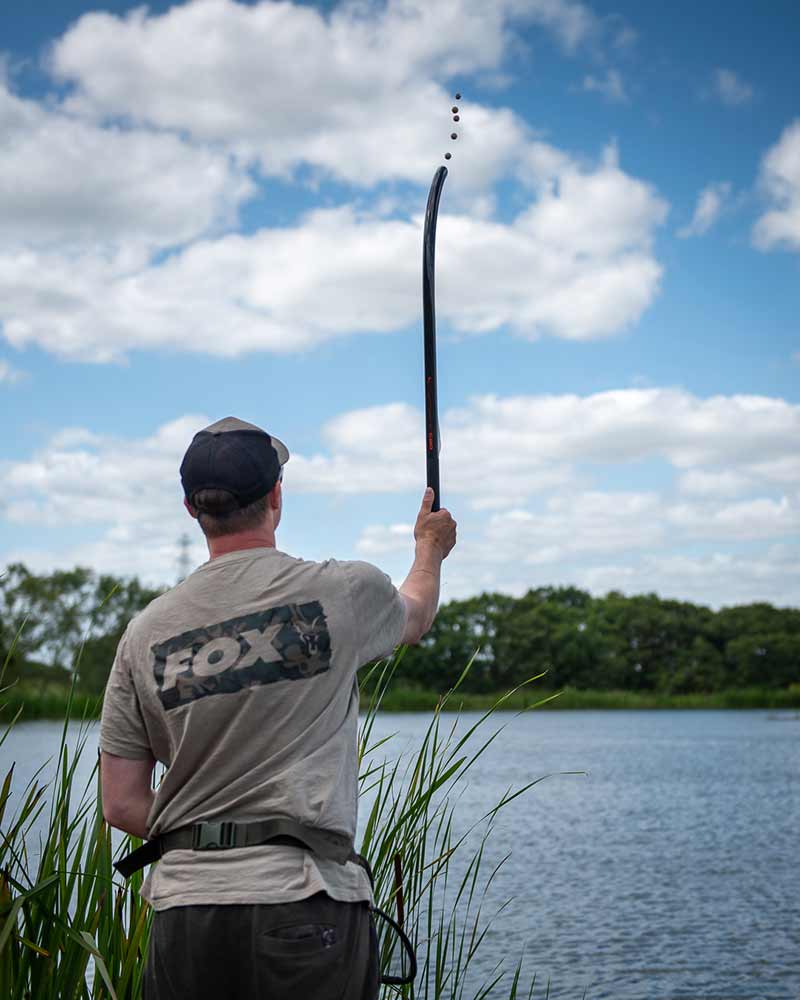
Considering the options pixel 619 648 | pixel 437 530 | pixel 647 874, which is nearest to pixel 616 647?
pixel 619 648

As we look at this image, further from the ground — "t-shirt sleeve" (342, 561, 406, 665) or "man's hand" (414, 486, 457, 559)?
"man's hand" (414, 486, 457, 559)

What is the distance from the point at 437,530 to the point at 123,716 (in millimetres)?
813

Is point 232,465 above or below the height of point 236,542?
above

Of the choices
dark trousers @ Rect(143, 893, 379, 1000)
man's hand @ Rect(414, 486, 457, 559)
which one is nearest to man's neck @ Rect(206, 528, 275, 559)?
man's hand @ Rect(414, 486, 457, 559)

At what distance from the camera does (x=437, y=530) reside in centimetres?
264

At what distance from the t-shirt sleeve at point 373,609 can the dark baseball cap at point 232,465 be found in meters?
0.25

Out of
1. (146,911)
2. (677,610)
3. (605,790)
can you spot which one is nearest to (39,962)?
(146,911)

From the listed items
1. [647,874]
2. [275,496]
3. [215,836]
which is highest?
[275,496]

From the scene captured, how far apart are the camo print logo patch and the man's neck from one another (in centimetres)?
19

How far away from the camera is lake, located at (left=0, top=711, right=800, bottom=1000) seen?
11266mm

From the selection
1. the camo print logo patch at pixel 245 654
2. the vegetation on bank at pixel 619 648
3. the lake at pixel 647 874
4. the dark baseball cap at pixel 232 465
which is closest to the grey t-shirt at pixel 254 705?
the camo print logo patch at pixel 245 654

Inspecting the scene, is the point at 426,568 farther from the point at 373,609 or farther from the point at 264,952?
the point at 264,952

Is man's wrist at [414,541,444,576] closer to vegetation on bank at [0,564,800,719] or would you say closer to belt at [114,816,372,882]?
belt at [114,816,372,882]

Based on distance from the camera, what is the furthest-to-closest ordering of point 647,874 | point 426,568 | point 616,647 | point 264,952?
point 616,647 < point 647,874 < point 426,568 < point 264,952
